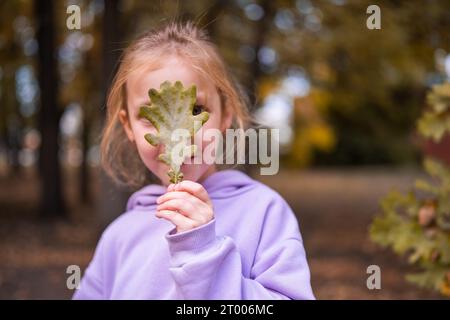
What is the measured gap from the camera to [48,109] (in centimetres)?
1117

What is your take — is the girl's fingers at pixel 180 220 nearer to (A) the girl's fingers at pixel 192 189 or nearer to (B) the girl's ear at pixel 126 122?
(A) the girl's fingers at pixel 192 189

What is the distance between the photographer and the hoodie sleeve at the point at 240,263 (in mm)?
1410

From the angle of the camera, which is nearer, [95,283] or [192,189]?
[192,189]

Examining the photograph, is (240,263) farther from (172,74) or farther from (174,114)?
(172,74)

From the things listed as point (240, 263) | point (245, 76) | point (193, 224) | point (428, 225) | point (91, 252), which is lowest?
point (91, 252)

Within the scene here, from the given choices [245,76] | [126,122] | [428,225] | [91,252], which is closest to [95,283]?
[126,122]

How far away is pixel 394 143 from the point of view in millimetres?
38406

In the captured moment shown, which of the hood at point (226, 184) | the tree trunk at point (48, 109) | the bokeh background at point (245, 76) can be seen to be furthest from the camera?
the tree trunk at point (48, 109)

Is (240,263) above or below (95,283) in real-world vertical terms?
above

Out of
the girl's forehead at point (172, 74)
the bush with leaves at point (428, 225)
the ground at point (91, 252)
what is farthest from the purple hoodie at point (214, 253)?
the ground at point (91, 252)

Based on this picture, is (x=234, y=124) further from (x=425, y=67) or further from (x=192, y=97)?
(x=425, y=67)

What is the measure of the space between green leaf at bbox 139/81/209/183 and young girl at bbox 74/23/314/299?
0.07m

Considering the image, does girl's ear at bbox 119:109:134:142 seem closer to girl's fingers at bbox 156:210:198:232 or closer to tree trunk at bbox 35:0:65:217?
girl's fingers at bbox 156:210:198:232

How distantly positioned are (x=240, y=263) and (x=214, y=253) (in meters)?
0.11
